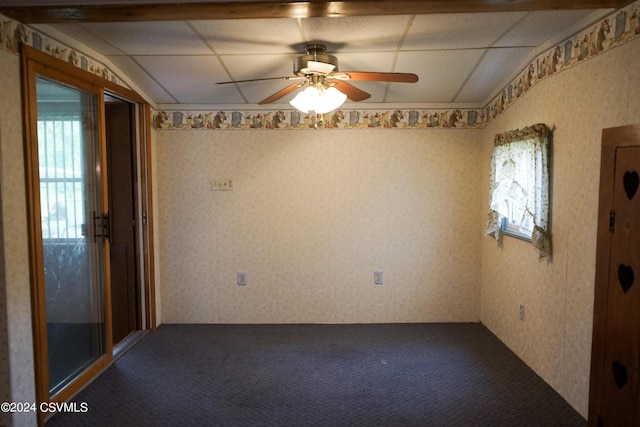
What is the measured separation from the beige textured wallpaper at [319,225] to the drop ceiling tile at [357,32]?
116 centimetres

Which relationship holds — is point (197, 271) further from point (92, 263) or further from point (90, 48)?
point (90, 48)

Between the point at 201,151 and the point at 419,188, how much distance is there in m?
2.09

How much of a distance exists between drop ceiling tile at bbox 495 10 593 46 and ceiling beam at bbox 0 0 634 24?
240 millimetres

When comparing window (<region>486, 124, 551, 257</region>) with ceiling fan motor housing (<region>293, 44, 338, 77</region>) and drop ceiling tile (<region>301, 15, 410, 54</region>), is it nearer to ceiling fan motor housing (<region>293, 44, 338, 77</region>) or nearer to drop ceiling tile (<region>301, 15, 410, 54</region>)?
drop ceiling tile (<region>301, 15, 410, 54</region>)

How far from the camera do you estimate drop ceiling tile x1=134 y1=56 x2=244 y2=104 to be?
2811 mm

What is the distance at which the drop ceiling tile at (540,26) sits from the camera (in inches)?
84.7

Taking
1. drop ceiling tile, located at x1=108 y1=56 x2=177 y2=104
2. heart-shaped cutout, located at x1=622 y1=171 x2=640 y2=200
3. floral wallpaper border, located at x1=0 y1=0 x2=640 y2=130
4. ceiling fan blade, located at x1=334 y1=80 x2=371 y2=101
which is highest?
drop ceiling tile, located at x1=108 y1=56 x2=177 y2=104

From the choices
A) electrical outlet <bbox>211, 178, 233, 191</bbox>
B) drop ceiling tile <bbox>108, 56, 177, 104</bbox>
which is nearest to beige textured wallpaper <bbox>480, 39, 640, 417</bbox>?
electrical outlet <bbox>211, 178, 233, 191</bbox>

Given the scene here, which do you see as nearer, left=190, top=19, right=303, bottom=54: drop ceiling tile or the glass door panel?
left=190, top=19, right=303, bottom=54: drop ceiling tile

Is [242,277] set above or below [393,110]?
below

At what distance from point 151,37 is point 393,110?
2.13 m

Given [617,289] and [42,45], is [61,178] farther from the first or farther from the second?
[617,289]

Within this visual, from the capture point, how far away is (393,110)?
3.67 m

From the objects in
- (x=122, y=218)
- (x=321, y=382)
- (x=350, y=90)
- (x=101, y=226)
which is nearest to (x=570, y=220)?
(x=350, y=90)
